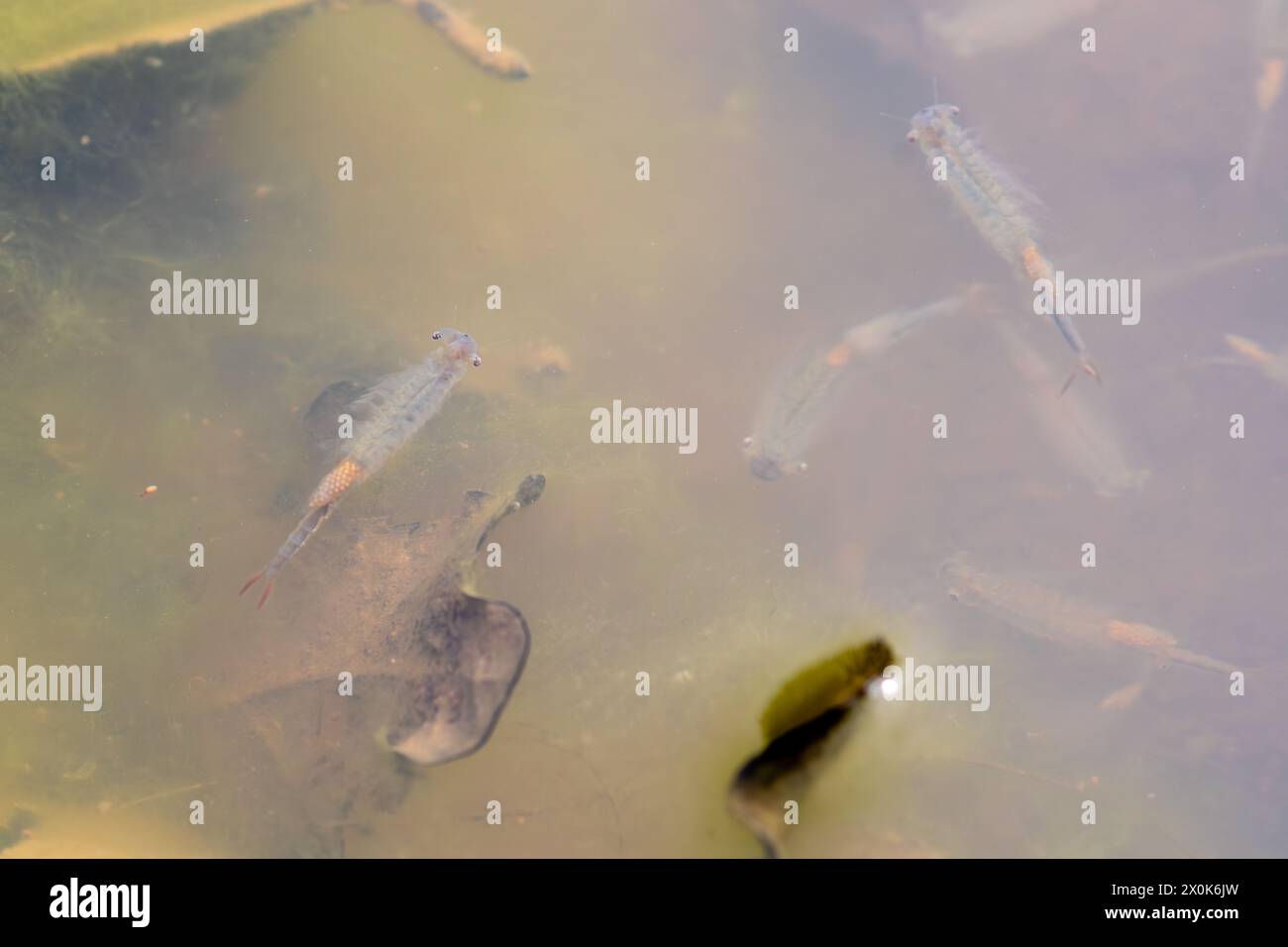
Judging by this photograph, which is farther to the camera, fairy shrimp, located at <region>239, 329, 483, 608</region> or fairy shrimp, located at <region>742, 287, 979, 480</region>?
fairy shrimp, located at <region>742, 287, 979, 480</region>

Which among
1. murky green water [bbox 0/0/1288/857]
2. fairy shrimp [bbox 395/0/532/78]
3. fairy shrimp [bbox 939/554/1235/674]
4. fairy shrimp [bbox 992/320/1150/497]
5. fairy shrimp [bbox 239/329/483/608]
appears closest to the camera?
murky green water [bbox 0/0/1288/857]

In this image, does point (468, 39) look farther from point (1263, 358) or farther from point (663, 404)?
point (1263, 358)

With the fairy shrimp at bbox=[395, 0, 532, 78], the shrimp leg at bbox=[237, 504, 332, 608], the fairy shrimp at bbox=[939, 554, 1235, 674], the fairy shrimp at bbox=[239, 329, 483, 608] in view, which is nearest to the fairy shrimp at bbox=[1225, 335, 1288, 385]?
the fairy shrimp at bbox=[939, 554, 1235, 674]

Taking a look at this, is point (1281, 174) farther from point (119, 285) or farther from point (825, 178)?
point (119, 285)

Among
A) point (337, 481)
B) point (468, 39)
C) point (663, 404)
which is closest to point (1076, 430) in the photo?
point (663, 404)

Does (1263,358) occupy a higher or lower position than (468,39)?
lower

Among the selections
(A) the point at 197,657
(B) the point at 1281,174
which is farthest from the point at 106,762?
(B) the point at 1281,174

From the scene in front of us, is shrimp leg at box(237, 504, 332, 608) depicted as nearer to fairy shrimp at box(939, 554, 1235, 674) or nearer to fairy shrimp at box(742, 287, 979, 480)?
fairy shrimp at box(742, 287, 979, 480)
